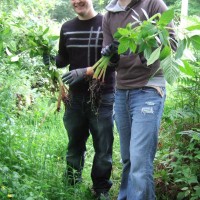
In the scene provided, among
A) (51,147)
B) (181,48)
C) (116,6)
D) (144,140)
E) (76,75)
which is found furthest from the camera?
(51,147)

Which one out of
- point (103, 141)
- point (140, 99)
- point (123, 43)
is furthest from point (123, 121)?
point (123, 43)

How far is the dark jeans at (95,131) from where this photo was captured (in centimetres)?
324

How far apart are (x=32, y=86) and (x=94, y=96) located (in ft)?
13.5

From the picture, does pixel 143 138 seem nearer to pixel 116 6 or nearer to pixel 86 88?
pixel 86 88

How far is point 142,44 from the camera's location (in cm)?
175

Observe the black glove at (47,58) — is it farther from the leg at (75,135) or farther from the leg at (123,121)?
the leg at (123,121)

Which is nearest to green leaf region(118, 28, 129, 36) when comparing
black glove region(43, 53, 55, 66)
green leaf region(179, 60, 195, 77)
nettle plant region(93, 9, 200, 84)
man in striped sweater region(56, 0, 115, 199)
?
nettle plant region(93, 9, 200, 84)

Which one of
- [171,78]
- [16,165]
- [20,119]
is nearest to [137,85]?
[171,78]

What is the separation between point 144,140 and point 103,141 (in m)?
0.78

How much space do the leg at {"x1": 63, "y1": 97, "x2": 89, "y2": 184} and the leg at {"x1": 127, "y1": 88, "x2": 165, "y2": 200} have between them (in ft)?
2.61

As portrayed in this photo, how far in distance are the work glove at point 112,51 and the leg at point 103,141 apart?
488mm

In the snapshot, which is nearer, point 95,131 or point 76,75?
point 76,75

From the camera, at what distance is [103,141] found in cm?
329

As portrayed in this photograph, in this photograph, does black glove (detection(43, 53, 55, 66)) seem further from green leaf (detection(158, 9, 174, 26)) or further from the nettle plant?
green leaf (detection(158, 9, 174, 26))
